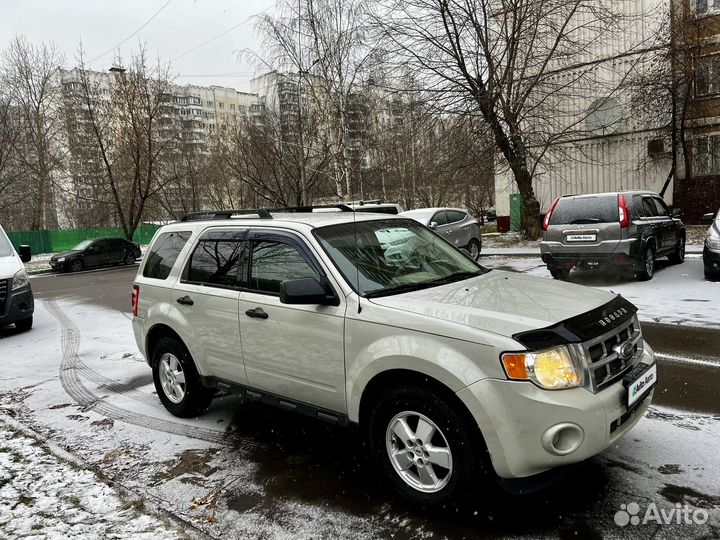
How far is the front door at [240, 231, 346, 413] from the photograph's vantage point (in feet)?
11.5

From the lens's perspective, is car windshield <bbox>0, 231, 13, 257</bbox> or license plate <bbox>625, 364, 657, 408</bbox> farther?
car windshield <bbox>0, 231, 13, 257</bbox>

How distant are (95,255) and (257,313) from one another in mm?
24102

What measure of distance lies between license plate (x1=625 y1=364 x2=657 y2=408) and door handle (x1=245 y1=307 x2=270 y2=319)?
7.77 ft

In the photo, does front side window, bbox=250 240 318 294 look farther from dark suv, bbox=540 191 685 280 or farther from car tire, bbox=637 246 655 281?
car tire, bbox=637 246 655 281

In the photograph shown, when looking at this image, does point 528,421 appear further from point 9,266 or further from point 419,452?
point 9,266

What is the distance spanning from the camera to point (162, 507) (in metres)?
3.44

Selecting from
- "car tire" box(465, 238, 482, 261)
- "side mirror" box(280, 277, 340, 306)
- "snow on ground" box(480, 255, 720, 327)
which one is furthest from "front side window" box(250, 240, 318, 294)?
"car tire" box(465, 238, 482, 261)

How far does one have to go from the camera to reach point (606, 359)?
2996 millimetres

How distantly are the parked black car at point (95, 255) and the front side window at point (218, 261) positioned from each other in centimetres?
2233

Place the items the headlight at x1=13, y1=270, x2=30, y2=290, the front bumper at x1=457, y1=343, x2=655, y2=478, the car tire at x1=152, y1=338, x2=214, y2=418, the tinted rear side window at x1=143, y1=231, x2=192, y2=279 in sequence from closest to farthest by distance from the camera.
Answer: the front bumper at x1=457, y1=343, x2=655, y2=478 < the car tire at x1=152, y1=338, x2=214, y2=418 < the tinted rear side window at x1=143, y1=231, x2=192, y2=279 < the headlight at x1=13, y1=270, x2=30, y2=290

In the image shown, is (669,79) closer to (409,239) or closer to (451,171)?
(451,171)

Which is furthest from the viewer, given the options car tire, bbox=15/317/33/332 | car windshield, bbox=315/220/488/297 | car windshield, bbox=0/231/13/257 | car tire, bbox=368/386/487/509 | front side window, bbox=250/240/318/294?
car tire, bbox=15/317/33/332

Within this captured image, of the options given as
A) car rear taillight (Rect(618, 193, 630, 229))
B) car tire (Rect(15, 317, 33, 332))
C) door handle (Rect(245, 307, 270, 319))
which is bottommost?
car tire (Rect(15, 317, 33, 332))

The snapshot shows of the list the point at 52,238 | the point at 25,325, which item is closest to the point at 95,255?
the point at 52,238
